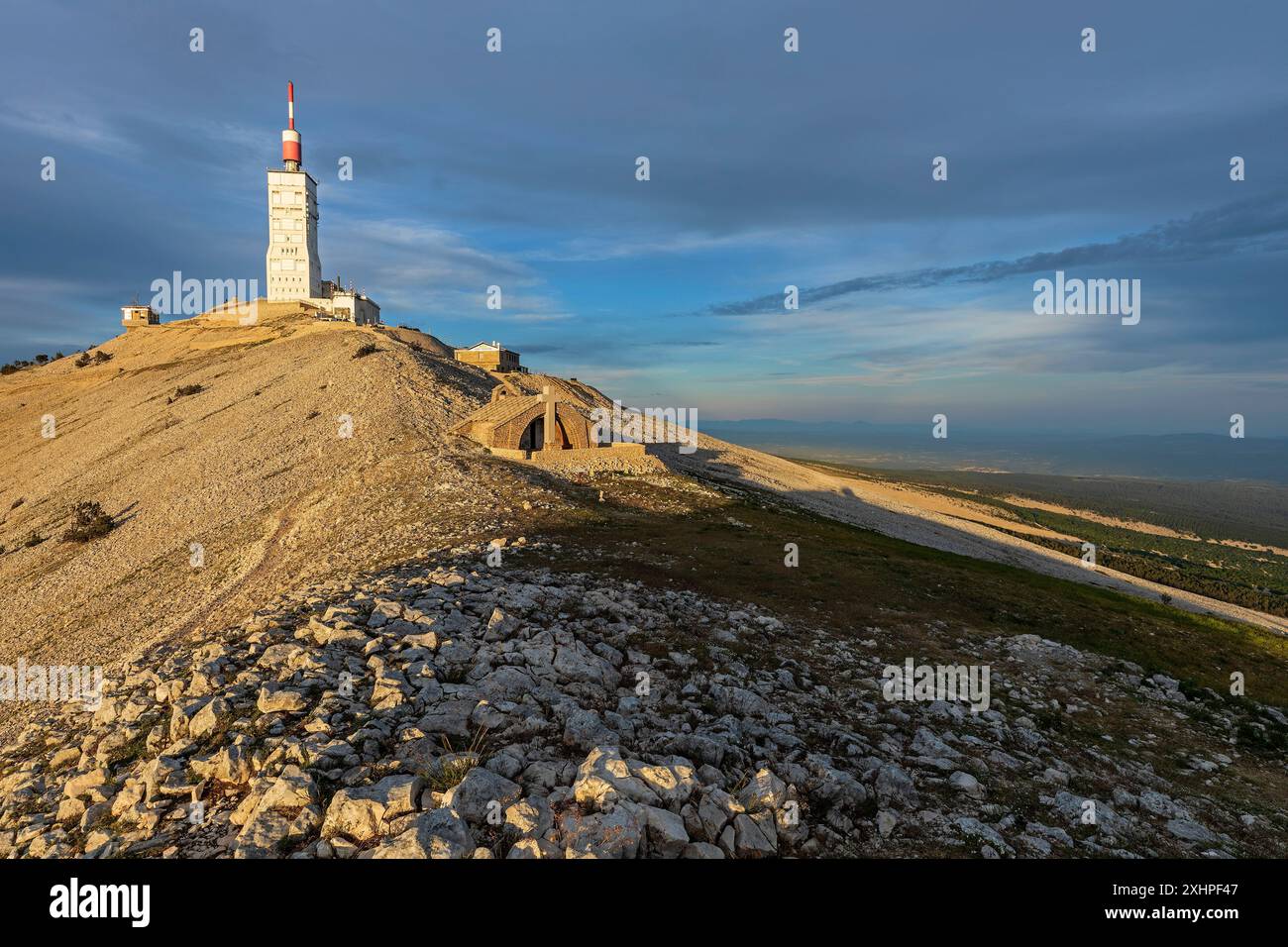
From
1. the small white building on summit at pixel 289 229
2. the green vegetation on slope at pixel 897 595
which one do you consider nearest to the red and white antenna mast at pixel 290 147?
the small white building on summit at pixel 289 229

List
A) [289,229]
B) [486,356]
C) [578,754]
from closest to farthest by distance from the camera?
[578,754], [486,356], [289,229]

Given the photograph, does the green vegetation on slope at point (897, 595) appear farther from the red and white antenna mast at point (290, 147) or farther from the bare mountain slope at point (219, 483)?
the red and white antenna mast at point (290, 147)

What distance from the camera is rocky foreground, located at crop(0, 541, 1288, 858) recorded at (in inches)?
255

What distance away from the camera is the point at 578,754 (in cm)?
803

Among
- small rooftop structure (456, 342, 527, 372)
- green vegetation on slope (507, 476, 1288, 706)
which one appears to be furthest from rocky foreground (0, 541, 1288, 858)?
small rooftop structure (456, 342, 527, 372)

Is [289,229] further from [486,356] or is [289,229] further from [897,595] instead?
[897,595]

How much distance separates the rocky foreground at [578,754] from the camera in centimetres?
647

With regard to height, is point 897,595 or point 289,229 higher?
point 289,229

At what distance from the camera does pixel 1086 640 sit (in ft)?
Result: 59.3

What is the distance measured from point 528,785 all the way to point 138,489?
39506 mm

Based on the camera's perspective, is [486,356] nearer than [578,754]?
No

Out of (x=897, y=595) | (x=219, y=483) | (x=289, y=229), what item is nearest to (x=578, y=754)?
(x=897, y=595)

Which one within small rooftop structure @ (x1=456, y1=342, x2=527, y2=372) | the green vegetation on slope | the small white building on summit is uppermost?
the small white building on summit

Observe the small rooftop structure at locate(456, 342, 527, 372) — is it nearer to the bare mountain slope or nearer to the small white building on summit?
the bare mountain slope
